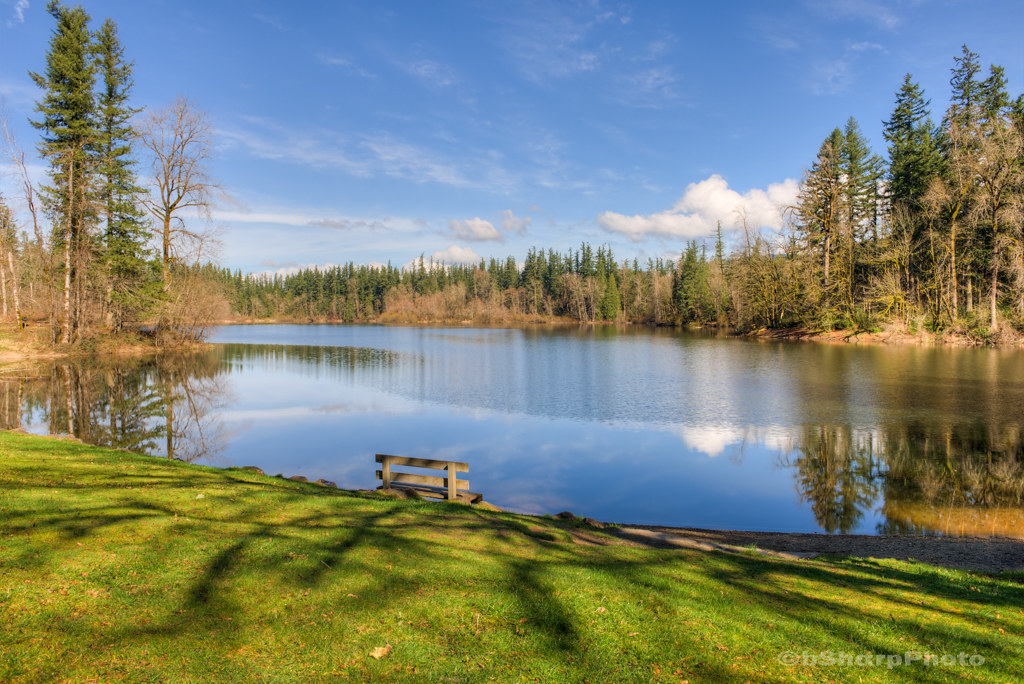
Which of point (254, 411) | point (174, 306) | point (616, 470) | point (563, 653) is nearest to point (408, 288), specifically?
point (174, 306)

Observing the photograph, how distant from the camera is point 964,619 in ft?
16.7

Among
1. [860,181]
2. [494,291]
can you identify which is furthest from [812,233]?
[494,291]

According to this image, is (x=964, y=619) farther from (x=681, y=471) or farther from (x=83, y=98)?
(x=83, y=98)

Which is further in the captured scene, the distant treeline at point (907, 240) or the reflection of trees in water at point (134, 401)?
the distant treeline at point (907, 240)

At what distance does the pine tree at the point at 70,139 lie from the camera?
113ft

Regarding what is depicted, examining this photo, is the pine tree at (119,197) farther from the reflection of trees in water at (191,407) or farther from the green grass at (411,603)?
the green grass at (411,603)

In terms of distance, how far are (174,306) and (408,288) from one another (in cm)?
10400

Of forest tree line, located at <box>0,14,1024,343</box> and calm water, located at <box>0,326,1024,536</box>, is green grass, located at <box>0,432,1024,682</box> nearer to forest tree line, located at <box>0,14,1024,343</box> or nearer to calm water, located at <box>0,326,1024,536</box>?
calm water, located at <box>0,326,1024,536</box>

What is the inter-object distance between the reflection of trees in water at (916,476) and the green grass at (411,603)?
4441 mm

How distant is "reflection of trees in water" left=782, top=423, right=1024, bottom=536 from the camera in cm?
1081

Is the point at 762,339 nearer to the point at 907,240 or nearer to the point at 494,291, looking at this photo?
the point at 907,240

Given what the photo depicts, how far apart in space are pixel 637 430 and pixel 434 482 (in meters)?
9.37

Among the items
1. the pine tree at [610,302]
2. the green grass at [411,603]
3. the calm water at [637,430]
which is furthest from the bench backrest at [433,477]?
the pine tree at [610,302]

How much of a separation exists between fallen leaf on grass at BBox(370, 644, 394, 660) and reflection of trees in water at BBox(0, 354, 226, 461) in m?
12.8
